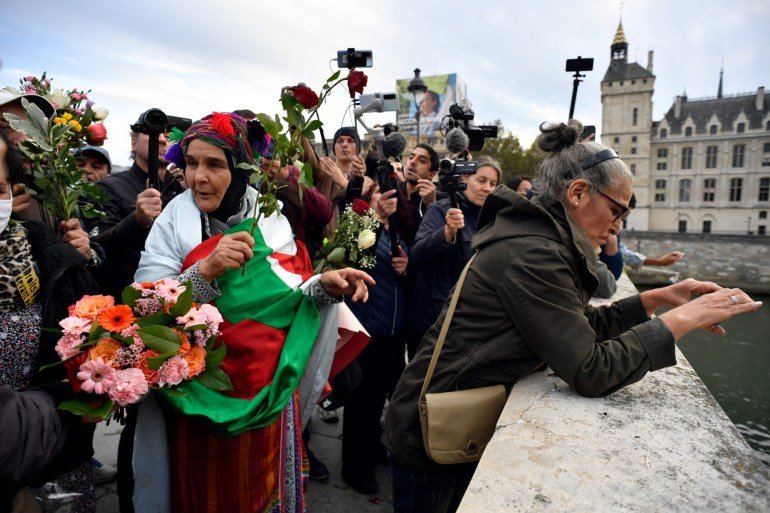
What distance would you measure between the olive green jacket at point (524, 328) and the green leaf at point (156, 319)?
93 centimetres

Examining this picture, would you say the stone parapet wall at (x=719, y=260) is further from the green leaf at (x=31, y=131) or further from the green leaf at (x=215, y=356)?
the green leaf at (x=31, y=131)

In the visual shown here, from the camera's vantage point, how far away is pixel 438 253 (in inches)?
134

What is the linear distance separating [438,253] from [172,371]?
2.15 meters

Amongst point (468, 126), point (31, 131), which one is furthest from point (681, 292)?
point (31, 131)

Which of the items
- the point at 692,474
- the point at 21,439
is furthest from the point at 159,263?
the point at 692,474

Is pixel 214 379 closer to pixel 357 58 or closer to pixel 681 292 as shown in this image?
pixel 681 292

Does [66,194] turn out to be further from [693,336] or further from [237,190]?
[693,336]

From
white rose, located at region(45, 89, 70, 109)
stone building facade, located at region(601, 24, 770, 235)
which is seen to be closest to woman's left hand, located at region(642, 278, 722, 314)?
white rose, located at region(45, 89, 70, 109)

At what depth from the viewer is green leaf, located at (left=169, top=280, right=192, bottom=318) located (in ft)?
5.37

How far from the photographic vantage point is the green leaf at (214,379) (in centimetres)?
178

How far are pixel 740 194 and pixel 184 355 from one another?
218ft

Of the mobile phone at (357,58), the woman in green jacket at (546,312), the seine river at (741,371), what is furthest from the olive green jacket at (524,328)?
the seine river at (741,371)

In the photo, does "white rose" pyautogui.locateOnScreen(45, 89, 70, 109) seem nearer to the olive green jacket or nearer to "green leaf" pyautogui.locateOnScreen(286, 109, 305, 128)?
"green leaf" pyautogui.locateOnScreen(286, 109, 305, 128)

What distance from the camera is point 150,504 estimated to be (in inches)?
76.4
